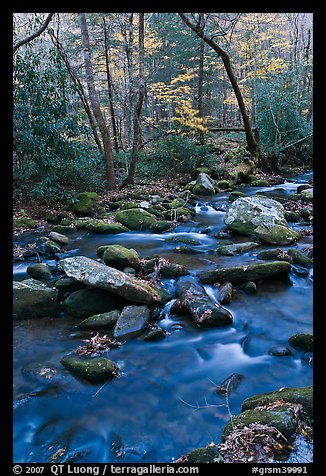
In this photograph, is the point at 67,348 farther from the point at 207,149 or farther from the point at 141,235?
the point at 207,149

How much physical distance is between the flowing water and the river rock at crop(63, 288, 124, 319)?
20 cm

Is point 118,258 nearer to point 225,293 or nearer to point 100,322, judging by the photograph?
point 100,322

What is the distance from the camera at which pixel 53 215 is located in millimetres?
9844

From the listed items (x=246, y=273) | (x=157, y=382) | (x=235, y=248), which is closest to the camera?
(x=157, y=382)

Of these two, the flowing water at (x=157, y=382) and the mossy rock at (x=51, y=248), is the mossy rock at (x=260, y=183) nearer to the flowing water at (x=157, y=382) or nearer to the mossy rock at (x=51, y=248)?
the flowing water at (x=157, y=382)

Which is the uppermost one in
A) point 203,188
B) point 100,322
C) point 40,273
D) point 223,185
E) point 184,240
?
point 223,185

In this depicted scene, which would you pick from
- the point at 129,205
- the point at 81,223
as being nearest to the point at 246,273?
the point at 81,223

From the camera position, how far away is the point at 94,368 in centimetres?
374

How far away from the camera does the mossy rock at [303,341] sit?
13.6ft

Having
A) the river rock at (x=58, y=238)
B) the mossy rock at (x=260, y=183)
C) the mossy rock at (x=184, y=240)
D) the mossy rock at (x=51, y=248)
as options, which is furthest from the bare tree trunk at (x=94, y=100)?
the mossy rock at (x=260, y=183)

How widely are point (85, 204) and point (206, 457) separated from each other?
894cm

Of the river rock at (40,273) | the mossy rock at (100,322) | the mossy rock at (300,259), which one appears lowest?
the mossy rock at (100,322)

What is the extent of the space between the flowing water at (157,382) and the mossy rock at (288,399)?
21cm
